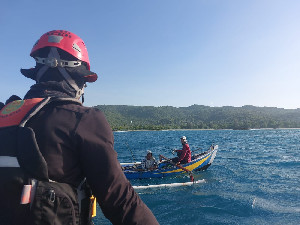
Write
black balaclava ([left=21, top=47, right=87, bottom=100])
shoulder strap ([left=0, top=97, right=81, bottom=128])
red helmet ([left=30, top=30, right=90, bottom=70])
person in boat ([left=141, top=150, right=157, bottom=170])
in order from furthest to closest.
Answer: person in boat ([left=141, top=150, right=157, bottom=170]) < red helmet ([left=30, top=30, right=90, bottom=70]) < black balaclava ([left=21, top=47, right=87, bottom=100]) < shoulder strap ([left=0, top=97, right=81, bottom=128])

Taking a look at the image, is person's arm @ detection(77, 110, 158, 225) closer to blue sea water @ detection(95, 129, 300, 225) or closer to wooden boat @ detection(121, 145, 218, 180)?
blue sea water @ detection(95, 129, 300, 225)

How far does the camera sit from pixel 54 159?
145 centimetres

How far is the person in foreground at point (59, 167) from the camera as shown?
1.36 meters

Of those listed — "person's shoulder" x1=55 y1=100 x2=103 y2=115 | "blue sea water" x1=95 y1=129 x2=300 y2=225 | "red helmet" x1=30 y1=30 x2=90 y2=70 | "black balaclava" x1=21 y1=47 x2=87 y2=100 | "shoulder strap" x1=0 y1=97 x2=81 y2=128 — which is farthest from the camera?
"blue sea water" x1=95 y1=129 x2=300 y2=225

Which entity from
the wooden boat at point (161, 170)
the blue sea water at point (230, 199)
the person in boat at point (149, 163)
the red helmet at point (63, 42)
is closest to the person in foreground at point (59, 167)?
the red helmet at point (63, 42)

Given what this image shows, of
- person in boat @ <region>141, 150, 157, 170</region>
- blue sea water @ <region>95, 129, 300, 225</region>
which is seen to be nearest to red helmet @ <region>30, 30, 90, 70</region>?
blue sea water @ <region>95, 129, 300, 225</region>

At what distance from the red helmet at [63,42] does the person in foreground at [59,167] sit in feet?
1.88

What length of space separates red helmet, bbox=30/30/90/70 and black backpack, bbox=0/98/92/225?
77 cm

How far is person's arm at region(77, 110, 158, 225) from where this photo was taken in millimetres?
1481

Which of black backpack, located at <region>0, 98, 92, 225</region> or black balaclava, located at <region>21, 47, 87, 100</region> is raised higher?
black balaclava, located at <region>21, 47, 87, 100</region>

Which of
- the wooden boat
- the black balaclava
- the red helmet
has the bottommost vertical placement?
the wooden boat

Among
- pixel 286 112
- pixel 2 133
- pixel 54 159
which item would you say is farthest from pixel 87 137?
pixel 286 112

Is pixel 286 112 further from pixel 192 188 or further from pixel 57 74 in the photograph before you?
pixel 57 74

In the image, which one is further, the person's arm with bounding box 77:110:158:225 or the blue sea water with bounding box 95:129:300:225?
the blue sea water with bounding box 95:129:300:225
